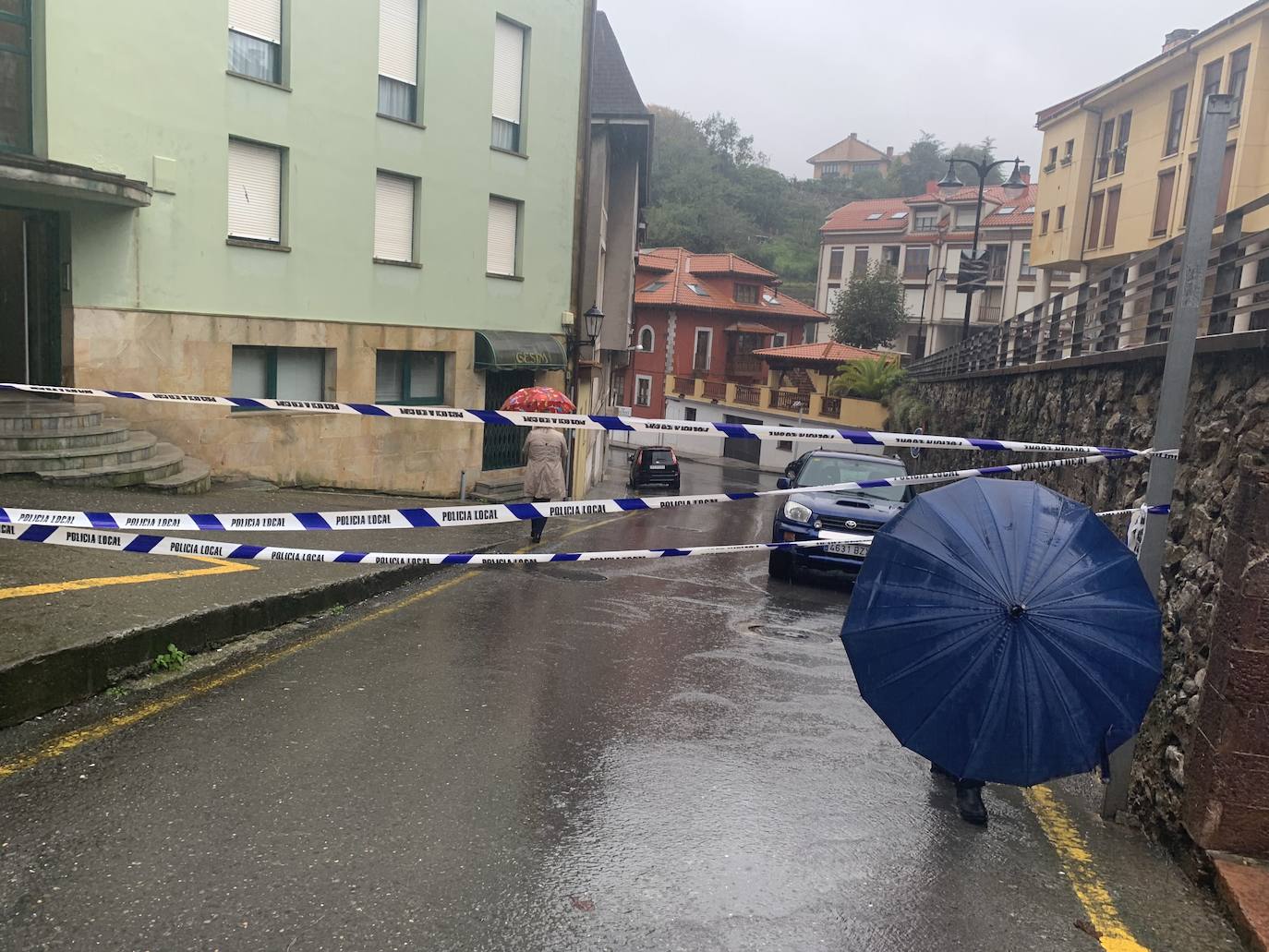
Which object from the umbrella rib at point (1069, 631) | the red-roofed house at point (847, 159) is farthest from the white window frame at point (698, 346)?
the red-roofed house at point (847, 159)

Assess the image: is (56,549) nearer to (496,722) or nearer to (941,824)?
(496,722)

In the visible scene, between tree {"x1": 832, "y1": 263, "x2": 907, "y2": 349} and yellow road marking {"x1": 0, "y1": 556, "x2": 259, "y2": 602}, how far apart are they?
5199cm

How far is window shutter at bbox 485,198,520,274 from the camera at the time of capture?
20.2 m

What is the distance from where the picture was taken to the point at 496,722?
5.67 m

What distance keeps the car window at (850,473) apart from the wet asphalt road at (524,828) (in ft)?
17.6

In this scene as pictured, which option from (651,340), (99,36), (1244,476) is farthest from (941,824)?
(651,340)

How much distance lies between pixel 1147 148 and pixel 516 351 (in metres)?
23.5

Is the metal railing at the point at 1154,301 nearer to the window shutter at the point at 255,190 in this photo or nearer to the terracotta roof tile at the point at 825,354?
the window shutter at the point at 255,190

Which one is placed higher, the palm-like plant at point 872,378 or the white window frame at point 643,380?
the palm-like plant at point 872,378

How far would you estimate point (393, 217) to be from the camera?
18016 mm

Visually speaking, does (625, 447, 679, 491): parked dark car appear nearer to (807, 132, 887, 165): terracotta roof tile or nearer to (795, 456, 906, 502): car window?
(795, 456, 906, 502): car window

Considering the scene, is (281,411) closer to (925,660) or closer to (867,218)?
(925,660)

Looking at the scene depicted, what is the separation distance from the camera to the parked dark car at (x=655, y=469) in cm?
3350

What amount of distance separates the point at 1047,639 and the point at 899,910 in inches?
48.2
